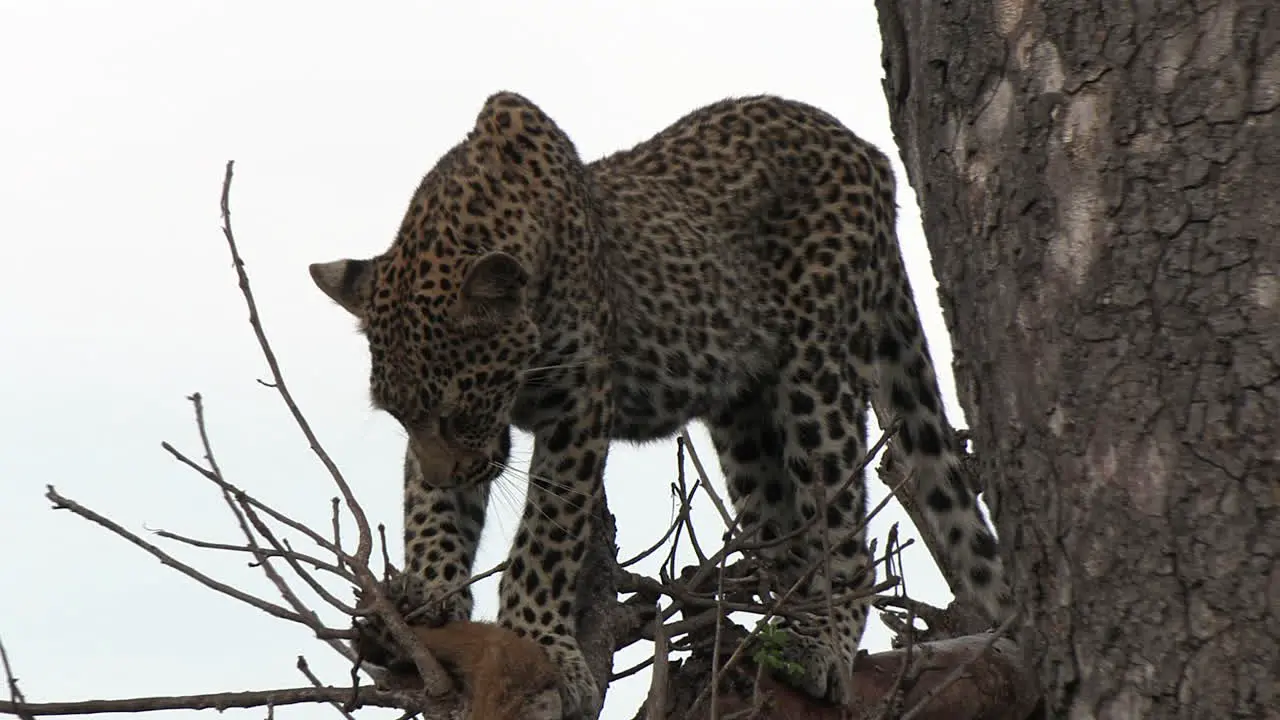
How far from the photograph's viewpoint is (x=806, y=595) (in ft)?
23.1

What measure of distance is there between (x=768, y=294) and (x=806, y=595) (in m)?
1.55

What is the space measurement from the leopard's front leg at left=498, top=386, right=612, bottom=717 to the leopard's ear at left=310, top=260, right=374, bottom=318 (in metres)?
0.87

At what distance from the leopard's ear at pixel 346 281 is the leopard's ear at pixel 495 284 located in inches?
21.4

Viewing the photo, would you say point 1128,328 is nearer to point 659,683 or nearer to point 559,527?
point 659,683

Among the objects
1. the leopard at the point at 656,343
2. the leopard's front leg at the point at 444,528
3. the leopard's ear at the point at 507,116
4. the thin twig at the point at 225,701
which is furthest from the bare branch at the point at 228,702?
the leopard's ear at the point at 507,116

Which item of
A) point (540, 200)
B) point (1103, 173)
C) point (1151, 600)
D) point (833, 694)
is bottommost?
point (833, 694)

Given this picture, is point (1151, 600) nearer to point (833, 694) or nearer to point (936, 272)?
point (936, 272)

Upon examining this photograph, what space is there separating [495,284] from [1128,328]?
9.94ft

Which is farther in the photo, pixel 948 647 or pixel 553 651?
pixel 553 651

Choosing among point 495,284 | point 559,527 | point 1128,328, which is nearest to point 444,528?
point 559,527

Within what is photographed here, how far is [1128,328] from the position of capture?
3.80 metres

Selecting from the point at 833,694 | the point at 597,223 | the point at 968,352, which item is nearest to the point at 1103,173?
the point at 968,352

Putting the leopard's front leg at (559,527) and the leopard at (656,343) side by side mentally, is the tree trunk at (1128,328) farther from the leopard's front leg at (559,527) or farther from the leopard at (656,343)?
the leopard's front leg at (559,527)

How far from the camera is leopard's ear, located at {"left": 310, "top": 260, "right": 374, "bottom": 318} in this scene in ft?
22.0
